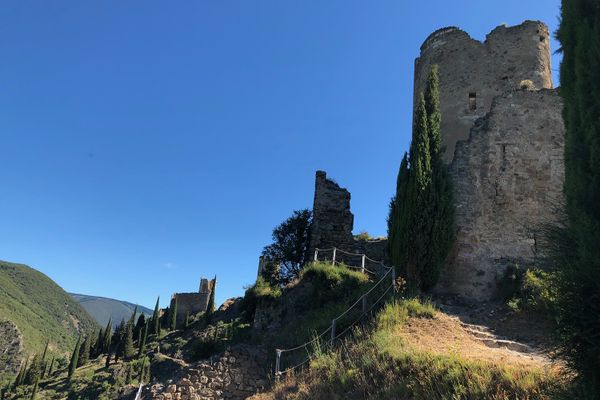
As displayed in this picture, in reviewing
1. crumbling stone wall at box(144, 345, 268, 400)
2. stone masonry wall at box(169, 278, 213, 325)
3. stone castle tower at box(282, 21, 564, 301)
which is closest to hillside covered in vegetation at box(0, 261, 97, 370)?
stone masonry wall at box(169, 278, 213, 325)

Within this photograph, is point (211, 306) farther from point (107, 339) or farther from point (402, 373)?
point (402, 373)

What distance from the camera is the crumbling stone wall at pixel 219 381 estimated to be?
41.7 feet

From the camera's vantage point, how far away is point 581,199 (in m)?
5.29

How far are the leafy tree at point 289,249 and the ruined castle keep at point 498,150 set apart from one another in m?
8.55

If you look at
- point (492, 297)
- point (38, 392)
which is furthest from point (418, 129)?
point (38, 392)

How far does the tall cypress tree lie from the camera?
495 centimetres

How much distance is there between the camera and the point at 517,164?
1653 centimetres

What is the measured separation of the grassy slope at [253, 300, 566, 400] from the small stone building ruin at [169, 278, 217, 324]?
156ft

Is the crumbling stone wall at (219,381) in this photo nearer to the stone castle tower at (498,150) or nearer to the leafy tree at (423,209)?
the leafy tree at (423,209)

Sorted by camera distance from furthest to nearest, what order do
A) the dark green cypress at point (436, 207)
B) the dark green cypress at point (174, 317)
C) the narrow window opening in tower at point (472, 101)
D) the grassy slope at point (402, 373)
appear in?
the dark green cypress at point (174, 317)
the narrow window opening in tower at point (472, 101)
the dark green cypress at point (436, 207)
the grassy slope at point (402, 373)

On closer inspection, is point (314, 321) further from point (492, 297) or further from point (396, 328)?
point (492, 297)

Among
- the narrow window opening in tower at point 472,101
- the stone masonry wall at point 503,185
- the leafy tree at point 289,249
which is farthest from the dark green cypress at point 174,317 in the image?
the stone masonry wall at point 503,185

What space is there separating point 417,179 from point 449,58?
7226 mm

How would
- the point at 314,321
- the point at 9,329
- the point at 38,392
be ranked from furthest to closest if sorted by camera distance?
the point at 9,329 → the point at 38,392 → the point at 314,321
